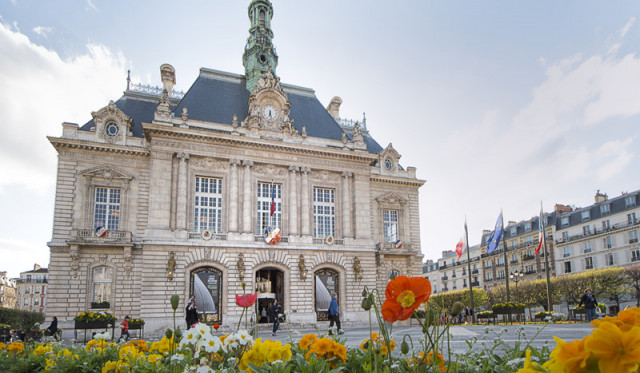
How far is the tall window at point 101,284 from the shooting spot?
25859mm

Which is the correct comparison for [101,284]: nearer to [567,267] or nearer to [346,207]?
[346,207]

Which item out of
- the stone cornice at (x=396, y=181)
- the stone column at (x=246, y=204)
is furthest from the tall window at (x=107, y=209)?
the stone cornice at (x=396, y=181)

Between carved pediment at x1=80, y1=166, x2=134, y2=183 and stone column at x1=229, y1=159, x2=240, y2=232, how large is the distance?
5.87 metres

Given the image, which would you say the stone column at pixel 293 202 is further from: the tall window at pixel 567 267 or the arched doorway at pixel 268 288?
the tall window at pixel 567 267

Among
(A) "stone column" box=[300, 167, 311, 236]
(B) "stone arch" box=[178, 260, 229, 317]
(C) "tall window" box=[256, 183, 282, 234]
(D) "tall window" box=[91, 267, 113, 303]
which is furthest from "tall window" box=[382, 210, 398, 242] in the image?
(D) "tall window" box=[91, 267, 113, 303]

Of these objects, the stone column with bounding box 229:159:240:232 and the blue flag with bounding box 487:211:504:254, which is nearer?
the stone column with bounding box 229:159:240:232

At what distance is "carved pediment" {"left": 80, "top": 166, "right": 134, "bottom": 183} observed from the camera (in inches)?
1060

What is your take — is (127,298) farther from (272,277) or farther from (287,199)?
(287,199)

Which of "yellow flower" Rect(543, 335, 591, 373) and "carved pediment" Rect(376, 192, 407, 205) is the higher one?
"carved pediment" Rect(376, 192, 407, 205)

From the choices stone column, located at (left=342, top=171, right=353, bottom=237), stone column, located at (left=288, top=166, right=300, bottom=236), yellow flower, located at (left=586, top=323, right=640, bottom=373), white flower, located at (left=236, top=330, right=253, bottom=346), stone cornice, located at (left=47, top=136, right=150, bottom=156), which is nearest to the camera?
yellow flower, located at (left=586, top=323, right=640, bottom=373)

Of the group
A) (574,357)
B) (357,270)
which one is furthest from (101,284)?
(574,357)

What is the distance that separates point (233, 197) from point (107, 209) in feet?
23.8

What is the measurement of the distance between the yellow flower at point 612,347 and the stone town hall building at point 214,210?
25.8m

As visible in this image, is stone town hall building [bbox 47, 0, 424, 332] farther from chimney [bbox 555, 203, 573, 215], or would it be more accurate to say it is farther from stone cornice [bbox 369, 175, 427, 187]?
chimney [bbox 555, 203, 573, 215]
